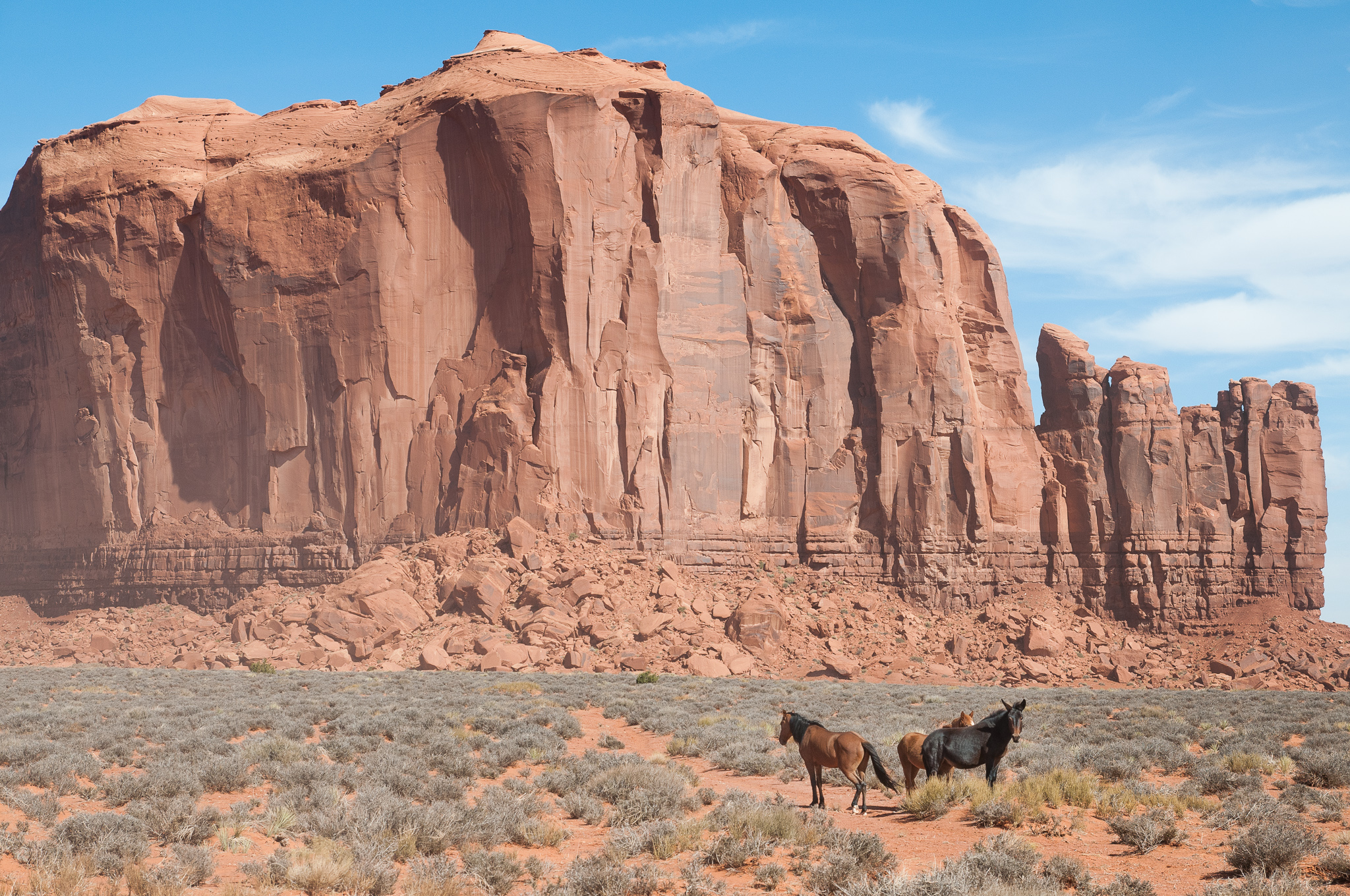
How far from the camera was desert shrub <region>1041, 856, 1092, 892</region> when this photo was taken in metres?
9.09

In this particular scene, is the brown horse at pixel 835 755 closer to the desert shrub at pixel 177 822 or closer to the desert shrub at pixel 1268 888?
the desert shrub at pixel 1268 888

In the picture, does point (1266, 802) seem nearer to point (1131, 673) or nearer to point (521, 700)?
point (521, 700)

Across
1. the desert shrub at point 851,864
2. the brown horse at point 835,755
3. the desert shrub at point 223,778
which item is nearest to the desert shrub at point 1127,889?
the desert shrub at point 851,864

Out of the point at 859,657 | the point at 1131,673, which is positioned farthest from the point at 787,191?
the point at 1131,673

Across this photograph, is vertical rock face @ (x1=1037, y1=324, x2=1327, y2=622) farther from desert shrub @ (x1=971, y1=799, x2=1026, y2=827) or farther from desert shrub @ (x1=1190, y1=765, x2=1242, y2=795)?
desert shrub @ (x1=971, y1=799, x2=1026, y2=827)

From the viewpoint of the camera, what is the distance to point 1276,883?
28.1ft

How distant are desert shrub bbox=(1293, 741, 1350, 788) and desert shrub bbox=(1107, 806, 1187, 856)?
3.88 m

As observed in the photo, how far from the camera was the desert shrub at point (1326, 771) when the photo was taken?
13539mm

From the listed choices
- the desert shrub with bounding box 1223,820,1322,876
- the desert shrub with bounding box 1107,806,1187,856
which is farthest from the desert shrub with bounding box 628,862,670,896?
the desert shrub with bounding box 1223,820,1322,876

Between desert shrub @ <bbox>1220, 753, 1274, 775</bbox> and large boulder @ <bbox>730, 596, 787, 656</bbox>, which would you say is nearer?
desert shrub @ <bbox>1220, 753, 1274, 775</bbox>

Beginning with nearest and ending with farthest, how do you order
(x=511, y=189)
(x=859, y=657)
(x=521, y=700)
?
1. (x=521, y=700)
2. (x=859, y=657)
3. (x=511, y=189)

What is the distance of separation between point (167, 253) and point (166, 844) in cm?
4266

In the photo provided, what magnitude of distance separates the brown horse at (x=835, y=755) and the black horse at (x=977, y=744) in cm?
59

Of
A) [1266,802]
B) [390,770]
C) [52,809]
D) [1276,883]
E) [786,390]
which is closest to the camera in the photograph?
[1276,883]
